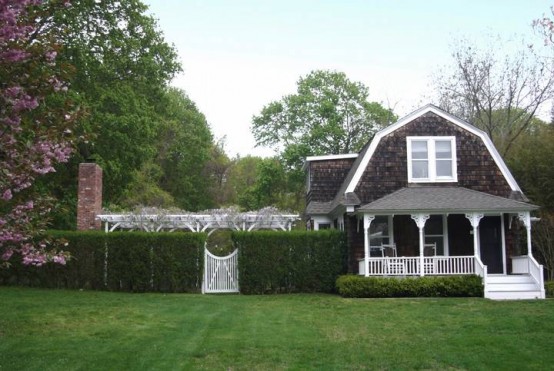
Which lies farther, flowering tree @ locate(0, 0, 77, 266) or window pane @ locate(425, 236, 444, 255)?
window pane @ locate(425, 236, 444, 255)

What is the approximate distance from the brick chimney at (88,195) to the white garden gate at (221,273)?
4579 millimetres

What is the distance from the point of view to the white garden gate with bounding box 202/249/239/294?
20.2 metres

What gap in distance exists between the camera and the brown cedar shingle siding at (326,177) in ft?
79.6

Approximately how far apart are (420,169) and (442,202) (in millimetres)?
2152

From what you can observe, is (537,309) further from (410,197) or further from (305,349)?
(305,349)

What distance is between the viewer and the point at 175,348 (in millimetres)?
9891

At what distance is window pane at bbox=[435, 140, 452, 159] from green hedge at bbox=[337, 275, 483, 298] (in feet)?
15.1

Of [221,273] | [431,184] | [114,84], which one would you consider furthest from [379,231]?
[114,84]

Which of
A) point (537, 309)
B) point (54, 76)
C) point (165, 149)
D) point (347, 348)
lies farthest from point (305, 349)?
point (165, 149)

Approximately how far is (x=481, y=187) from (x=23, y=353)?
15657 mm

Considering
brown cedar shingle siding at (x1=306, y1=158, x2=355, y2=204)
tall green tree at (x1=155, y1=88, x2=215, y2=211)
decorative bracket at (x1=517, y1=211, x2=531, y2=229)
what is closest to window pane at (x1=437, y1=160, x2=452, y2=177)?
decorative bracket at (x1=517, y1=211, x2=531, y2=229)

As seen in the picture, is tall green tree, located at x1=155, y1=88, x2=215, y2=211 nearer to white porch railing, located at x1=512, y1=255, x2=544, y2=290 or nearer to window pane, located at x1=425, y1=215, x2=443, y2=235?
window pane, located at x1=425, y1=215, x2=443, y2=235

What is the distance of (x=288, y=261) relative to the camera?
19.8 meters

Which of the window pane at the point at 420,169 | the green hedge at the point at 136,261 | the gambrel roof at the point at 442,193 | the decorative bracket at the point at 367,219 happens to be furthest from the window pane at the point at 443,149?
the green hedge at the point at 136,261
